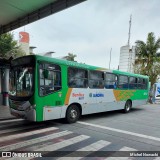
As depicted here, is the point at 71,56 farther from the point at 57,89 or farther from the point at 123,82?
the point at 57,89

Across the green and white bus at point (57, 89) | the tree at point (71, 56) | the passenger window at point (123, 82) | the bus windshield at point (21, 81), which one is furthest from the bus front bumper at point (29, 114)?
the tree at point (71, 56)

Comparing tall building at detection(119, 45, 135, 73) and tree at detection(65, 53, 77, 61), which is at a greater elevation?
tree at detection(65, 53, 77, 61)

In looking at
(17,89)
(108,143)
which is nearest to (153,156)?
(108,143)

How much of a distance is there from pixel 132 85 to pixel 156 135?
236 inches

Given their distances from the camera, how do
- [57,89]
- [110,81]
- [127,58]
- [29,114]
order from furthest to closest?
1. [127,58]
2. [110,81]
3. [57,89]
4. [29,114]

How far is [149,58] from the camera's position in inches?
982

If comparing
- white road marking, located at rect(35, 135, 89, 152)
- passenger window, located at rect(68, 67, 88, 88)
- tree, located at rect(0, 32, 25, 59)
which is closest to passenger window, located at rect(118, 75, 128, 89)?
passenger window, located at rect(68, 67, 88, 88)

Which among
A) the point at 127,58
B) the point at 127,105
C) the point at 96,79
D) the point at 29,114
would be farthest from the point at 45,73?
the point at 127,58

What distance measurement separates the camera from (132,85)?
1288cm

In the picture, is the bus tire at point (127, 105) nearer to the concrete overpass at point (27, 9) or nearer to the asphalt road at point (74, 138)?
the asphalt road at point (74, 138)

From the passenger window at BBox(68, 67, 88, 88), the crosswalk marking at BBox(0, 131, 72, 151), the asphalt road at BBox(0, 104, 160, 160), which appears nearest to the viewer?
the crosswalk marking at BBox(0, 131, 72, 151)

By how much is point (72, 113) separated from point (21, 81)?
2867mm

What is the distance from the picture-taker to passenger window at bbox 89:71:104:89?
9.42 meters

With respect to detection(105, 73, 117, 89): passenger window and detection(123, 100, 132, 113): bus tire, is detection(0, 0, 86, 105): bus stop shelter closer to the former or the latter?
detection(105, 73, 117, 89): passenger window
